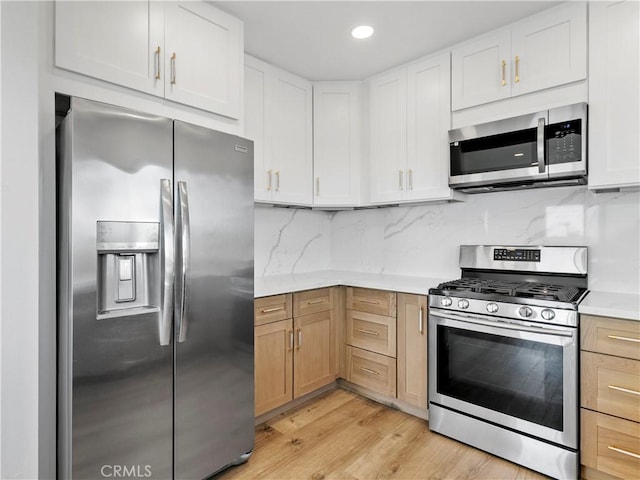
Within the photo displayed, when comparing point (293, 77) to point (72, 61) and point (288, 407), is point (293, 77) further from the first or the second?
point (288, 407)

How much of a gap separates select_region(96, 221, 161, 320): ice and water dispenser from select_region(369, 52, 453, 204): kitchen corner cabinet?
71.6 inches

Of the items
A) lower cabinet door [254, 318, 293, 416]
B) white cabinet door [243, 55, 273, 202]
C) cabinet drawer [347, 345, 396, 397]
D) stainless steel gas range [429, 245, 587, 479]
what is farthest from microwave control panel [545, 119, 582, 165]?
lower cabinet door [254, 318, 293, 416]

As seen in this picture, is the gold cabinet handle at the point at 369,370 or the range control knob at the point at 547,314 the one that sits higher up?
the range control knob at the point at 547,314

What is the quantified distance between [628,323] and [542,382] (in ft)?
1.65

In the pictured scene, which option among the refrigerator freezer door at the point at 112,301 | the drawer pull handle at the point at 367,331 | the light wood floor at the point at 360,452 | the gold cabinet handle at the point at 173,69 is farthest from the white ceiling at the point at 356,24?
the light wood floor at the point at 360,452

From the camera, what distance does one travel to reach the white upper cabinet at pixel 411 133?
258cm

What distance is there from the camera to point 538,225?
2.46m

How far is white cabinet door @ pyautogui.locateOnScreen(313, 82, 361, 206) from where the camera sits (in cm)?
305

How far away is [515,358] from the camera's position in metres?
2.02

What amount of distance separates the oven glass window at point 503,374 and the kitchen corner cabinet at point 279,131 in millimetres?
1496

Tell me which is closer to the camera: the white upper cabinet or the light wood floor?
the light wood floor

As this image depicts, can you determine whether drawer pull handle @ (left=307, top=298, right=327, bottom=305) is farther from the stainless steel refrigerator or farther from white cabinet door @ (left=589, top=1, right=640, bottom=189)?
white cabinet door @ (left=589, top=1, right=640, bottom=189)

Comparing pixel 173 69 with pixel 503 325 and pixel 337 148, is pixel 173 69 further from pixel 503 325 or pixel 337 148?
pixel 503 325

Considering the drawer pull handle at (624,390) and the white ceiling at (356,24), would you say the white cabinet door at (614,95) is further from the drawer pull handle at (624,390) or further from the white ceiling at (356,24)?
the drawer pull handle at (624,390)
